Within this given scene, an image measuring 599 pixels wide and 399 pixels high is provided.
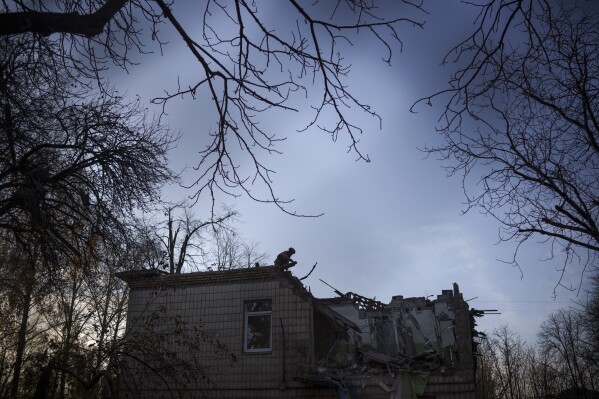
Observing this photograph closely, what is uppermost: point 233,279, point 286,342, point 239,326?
point 233,279

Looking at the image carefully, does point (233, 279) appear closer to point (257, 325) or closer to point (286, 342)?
point (257, 325)

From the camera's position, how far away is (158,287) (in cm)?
1822

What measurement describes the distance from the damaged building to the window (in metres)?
0.03

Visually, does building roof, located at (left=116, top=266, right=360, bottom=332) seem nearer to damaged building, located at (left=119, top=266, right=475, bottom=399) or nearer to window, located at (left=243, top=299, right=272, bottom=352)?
damaged building, located at (left=119, top=266, right=475, bottom=399)

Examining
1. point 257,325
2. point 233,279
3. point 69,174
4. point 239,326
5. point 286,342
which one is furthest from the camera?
point 233,279

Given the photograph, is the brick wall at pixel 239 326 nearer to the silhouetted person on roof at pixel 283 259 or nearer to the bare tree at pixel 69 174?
the silhouetted person on roof at pixel 283 259

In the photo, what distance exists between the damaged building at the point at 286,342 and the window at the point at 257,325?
3 cm

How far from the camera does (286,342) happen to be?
16078 millimetres

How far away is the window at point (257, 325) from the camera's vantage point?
16609 mm

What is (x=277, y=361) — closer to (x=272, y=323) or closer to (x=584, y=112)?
(x=272, y=323)

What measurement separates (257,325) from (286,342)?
1309 millimetres

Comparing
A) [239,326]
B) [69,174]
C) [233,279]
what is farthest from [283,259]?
[69,174]

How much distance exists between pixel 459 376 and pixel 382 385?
2130 millimetres

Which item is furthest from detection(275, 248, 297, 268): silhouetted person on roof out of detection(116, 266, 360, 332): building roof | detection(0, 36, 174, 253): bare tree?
detection(0, 36, 174, 253): bare tree
